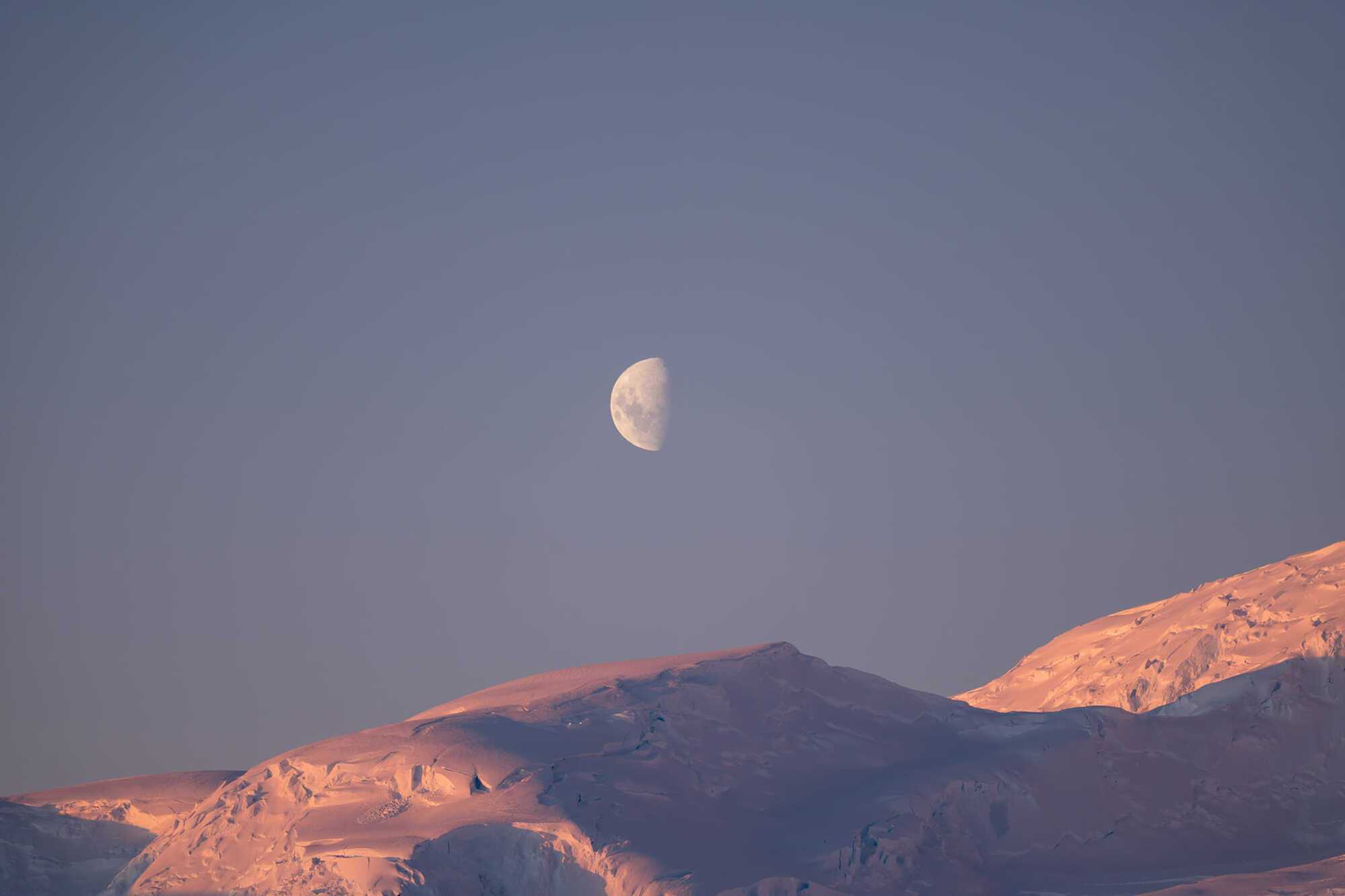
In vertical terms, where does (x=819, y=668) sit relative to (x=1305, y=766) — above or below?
above

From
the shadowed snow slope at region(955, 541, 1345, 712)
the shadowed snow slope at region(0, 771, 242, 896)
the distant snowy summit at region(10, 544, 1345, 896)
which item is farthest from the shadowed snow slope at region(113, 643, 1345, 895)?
the shadowed snow slope at region(0, 771, 242, 896)

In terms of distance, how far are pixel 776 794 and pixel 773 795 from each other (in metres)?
0.14

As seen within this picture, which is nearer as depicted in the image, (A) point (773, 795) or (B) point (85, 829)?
(A) point (773, 795)

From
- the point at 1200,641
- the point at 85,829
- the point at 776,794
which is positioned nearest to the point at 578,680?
the point at 776,794

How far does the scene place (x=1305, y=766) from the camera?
1639 inches

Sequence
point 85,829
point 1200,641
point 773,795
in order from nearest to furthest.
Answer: point 773,795
point 85,829
point 1200,641

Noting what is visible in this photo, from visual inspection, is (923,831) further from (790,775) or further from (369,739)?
(369,739)

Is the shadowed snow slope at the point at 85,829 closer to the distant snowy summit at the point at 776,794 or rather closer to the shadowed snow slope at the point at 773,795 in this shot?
the distant snowy summit at the point at 776,794

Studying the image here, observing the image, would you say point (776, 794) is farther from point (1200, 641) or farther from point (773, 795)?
point (1200, 641)

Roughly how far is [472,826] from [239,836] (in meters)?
10.3

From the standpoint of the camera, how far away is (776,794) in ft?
125

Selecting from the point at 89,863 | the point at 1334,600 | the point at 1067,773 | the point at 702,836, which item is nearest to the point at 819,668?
the point at 1067,773

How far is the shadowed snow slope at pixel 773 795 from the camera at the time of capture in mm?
32938

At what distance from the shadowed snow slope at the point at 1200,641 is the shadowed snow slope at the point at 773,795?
7.43 feet
